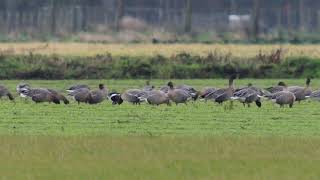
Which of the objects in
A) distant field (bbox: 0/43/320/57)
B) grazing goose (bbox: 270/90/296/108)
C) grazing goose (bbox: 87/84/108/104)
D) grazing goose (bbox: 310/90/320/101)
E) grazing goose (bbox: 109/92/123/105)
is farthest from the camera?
distant field (bbox: 0/43/320/57)

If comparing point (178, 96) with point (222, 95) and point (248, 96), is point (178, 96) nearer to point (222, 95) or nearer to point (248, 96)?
point (222, 95)

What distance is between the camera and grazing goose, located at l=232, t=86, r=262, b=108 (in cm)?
3117

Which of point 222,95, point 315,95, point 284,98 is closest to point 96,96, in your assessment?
point 222,95

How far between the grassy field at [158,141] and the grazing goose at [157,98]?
0.54ft

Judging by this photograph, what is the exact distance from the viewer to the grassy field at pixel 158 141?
18.6 meters

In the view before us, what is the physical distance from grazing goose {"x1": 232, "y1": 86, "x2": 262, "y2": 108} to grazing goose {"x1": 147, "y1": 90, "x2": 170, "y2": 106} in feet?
5.44

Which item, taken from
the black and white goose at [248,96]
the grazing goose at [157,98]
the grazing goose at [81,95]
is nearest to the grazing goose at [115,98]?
the grazing goose at [81,95]

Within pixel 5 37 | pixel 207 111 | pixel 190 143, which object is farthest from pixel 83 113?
pixel 5 37

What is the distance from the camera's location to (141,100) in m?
31.9

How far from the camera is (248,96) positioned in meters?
31.2

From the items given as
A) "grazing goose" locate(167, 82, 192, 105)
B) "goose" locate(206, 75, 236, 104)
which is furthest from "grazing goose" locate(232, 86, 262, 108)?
"grazing goose" locate(167, 82, 192, 105)

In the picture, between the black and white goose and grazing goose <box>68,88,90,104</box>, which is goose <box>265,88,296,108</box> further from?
grazing goose <box>68,88,90,104</box>

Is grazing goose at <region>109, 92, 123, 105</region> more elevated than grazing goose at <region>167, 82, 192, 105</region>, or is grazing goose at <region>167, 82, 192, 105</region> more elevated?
grazing goose at <region>167, 82, 192, 105</region>

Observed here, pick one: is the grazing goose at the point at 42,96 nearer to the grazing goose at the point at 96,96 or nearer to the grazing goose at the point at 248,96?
the grazing goose at the point at 96,96
